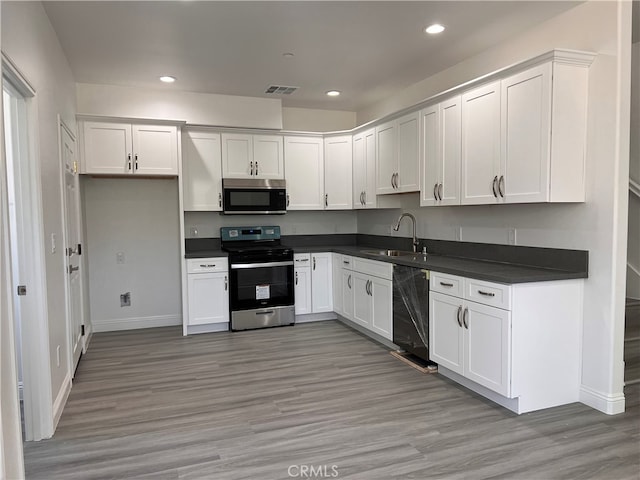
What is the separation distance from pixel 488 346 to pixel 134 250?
4.05 metres

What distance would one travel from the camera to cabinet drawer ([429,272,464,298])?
3.24 meters

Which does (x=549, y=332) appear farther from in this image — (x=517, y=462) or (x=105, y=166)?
(x=105, y=166)

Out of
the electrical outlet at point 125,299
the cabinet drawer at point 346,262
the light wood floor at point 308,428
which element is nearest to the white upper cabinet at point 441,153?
the cabinet drawer at point 346,262

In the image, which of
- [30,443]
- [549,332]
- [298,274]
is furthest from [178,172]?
[549,332]

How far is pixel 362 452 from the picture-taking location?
2.48 meters

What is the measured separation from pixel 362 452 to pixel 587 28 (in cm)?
304

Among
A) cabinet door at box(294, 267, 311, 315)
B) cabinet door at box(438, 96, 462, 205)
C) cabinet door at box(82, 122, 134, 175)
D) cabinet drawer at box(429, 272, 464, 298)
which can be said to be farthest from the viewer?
cabinet door at box(294, 267, 311, 315)

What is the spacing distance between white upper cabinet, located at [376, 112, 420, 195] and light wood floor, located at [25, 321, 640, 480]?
69.0 inches

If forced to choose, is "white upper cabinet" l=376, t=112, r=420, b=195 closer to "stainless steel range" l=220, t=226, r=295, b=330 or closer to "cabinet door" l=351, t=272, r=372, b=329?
"cabinet door" l=351, t=272, r=372, b=329

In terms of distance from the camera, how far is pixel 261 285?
→ 516 cm

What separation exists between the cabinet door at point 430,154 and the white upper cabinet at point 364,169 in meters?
1.00

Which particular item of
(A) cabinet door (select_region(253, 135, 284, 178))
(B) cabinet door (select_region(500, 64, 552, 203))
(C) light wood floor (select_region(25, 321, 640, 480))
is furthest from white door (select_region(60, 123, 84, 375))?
(B) cabinet door (select_region(500, 64, 552, 203))
